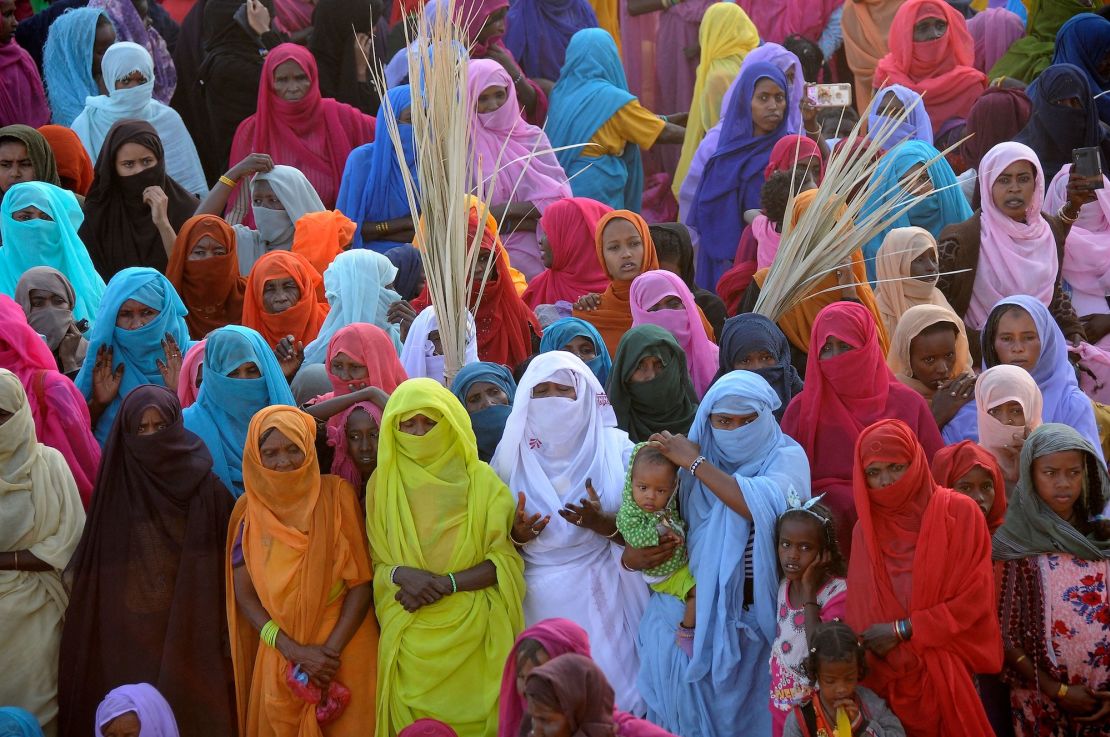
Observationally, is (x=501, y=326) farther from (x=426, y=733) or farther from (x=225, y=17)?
(x=225, y=17)

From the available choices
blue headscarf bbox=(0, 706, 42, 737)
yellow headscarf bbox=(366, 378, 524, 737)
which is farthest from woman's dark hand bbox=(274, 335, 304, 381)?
blue headscarf bbox=(0, 706, 42, 737)

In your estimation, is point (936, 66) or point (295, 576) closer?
point (295, 576)

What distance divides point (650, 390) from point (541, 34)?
4.46m

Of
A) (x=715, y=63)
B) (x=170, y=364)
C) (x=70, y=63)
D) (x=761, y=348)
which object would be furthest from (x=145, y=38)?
(x=761, y=348)

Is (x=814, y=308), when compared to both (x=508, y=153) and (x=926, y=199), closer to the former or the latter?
(x=926, y=199)

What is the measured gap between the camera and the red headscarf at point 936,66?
31.3 feet

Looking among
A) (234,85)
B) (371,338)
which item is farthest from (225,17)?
(371,338)

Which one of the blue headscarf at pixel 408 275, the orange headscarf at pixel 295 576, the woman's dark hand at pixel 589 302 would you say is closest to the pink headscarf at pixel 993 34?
the woman's dark hand at pixel 589 302

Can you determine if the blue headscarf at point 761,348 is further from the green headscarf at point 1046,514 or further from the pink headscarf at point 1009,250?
the pink headscarf at point 1009,250

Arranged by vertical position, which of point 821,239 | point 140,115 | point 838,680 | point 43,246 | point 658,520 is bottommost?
point 838,680

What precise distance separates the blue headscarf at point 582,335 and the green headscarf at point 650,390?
33 centimetres

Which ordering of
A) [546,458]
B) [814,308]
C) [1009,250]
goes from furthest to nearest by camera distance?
[1009,250], [814,308], [546,458]

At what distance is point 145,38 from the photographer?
10.1 metres

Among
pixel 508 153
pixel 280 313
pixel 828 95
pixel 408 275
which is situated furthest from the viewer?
pixel 828 95
